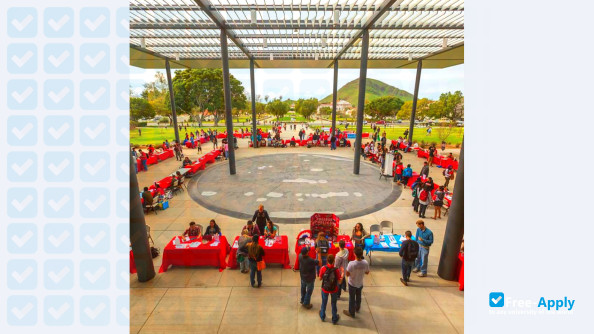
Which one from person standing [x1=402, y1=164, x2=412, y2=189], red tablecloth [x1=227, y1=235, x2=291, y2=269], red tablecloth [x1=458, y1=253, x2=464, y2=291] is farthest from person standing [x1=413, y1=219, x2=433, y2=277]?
person standing [x1=402, y1=164, x2=412, y2=189]

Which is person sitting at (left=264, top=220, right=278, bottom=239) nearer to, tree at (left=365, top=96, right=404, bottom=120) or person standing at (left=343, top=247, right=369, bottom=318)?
person standing at (left=343, top=247, right=369, bottom=318)

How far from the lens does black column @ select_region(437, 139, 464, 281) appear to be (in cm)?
558

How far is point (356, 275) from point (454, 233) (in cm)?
288

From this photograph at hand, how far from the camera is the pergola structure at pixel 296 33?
428 inches

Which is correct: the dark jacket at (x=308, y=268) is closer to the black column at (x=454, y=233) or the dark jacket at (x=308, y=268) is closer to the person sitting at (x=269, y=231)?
the person sitting at (x=269, y=231)

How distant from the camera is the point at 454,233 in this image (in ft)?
19.0

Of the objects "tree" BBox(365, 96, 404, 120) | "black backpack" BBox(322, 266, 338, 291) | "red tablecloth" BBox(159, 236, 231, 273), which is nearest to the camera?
"black backpack" BBox(322, 266, 338, 291)

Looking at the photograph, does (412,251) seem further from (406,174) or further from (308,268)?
(406,174)

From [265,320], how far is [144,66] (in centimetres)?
2469

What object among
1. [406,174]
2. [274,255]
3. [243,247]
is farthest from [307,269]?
[406,174]

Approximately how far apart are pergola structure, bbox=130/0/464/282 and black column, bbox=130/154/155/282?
721cm

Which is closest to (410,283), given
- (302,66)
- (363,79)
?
(363,79)
